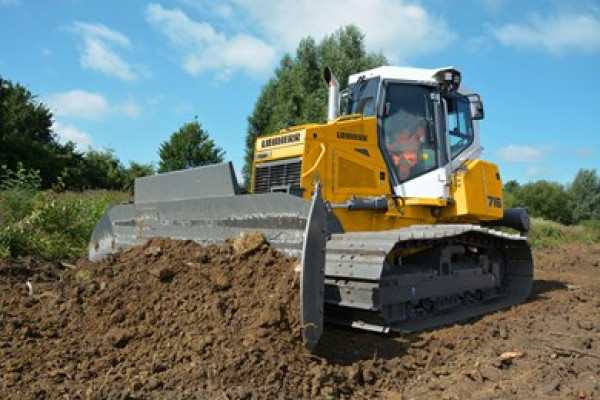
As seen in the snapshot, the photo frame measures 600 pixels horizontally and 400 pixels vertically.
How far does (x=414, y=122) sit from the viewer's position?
7.37m

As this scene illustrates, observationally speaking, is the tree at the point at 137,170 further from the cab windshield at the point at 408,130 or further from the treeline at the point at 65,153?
the cab windshield at the point at 408,130

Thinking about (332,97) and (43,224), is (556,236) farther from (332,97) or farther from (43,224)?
(43,224)

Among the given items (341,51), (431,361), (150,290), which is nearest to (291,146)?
(150,290)

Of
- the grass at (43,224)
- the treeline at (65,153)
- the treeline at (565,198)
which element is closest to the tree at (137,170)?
the treeline at (65,153)

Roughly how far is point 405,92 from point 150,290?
4139mm

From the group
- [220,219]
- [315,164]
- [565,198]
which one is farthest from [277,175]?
[565,198]

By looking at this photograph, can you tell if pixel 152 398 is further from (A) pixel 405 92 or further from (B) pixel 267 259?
(A) pixel 405 92

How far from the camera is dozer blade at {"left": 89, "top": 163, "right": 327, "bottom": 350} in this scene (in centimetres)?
446

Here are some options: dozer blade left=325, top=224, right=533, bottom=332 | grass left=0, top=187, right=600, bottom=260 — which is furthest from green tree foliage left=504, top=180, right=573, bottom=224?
dozer blade left=325, top=224, right=533, bottom=332

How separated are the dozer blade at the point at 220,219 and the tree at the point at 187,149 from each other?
76.8ft

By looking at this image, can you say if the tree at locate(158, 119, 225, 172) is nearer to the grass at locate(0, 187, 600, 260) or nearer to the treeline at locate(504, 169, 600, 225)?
the grass at locate(0, 187, 600, 260)

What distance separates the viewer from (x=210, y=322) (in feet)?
14.5

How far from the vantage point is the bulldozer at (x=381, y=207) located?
5.29 meters

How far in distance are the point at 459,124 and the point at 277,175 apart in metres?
2.67
